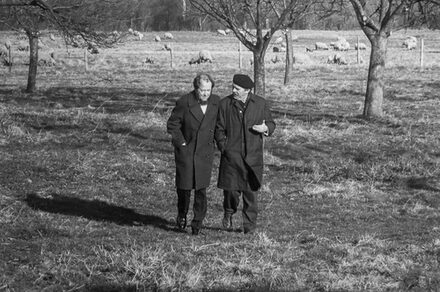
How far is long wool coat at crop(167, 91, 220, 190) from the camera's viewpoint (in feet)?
23.6

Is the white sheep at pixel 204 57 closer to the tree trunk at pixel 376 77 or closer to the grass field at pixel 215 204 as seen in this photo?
the grass field at pixel 215 204

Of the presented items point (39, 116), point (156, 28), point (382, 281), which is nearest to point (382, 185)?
point (382, 281)

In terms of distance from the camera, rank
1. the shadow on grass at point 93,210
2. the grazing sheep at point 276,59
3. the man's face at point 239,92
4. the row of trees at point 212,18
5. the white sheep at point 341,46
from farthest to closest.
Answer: the white sheep at point 341,46 → the grazing sheep at point 276,59 → the row of trees at point 212,18 → the shadow on grass at point 93,210 → the man's face at point 239,92

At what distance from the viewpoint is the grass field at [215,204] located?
5734 millimetres

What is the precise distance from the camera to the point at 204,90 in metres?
7.06

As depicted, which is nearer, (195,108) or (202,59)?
(195,108)

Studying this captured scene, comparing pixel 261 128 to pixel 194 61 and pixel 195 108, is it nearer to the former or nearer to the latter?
pixel 195 108

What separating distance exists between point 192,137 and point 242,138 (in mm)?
470

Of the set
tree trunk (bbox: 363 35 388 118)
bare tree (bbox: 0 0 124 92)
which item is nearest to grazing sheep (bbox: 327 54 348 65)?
tree trunk (bbox: 363 35 388 118)

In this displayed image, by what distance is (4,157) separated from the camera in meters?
11.5

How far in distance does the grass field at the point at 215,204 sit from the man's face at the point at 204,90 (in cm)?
131

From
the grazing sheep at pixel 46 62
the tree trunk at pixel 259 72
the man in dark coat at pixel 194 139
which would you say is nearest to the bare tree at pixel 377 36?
the tree trunk at pixel 259 72

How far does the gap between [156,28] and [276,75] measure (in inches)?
2063

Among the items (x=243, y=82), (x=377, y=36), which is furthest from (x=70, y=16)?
(x=377, y=36)
